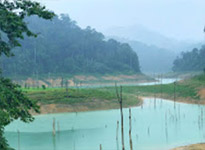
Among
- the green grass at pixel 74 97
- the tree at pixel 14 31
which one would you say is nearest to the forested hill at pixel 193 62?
the green grass at pixel 74 97

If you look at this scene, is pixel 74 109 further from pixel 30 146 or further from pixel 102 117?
pixel 30 146

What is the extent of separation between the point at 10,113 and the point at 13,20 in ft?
12.2

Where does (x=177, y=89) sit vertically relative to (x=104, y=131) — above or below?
above

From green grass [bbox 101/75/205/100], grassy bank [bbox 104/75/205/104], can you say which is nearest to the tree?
grassy bank [bbox 104/75/205/104]

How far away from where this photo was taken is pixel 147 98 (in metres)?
63.8

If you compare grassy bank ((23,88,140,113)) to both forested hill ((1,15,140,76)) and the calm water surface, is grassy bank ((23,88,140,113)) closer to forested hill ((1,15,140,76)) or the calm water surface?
the calm water surface

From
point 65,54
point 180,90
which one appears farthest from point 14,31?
point 65,54

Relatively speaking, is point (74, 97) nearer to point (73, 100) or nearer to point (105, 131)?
point (73, 100)

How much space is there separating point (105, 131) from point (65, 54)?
251 feet

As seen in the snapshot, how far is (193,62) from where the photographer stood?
372 ft

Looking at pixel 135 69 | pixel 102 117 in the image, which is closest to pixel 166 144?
pixel 102 117

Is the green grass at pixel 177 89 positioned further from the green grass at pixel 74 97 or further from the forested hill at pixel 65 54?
the forested hill at pixel 65 54

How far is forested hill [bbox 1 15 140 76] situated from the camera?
94625 millimetres

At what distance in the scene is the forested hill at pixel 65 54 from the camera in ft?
310
